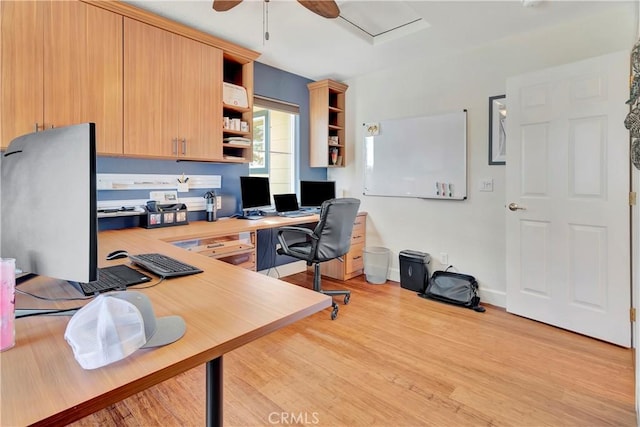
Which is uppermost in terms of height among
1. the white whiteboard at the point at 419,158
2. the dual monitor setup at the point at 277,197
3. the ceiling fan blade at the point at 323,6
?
the ceiling fan blade at the point at 323,6

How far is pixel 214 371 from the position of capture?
849mm

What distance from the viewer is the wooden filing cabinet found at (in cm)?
376

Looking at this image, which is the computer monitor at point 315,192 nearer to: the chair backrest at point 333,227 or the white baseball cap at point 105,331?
the chair backrest at point 333,227

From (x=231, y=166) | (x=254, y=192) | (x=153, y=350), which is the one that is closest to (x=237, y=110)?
(x=231, y=166)

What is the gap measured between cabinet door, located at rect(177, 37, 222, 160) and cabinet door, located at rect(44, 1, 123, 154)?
45 cm

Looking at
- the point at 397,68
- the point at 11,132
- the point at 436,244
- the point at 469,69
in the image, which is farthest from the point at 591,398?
the point at 11,132

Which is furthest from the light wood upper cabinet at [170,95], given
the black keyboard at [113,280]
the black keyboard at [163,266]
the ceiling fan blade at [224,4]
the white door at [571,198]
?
the white door at [571,198]

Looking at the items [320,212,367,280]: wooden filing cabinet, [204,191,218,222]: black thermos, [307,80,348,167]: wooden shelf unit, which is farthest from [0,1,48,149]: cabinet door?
[320,212,367,280]: wooden filing cabinet

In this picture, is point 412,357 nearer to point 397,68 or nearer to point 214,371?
point 214,371

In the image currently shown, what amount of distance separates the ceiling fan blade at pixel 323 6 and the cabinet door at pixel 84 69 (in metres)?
1.34

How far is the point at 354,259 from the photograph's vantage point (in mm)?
3848

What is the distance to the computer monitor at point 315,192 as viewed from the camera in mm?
3877

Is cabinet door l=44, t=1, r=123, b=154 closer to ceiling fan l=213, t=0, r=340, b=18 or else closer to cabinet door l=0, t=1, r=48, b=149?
cabinet door l=0, t=1, r=48, b=149

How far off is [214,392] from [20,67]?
87.3 inches
